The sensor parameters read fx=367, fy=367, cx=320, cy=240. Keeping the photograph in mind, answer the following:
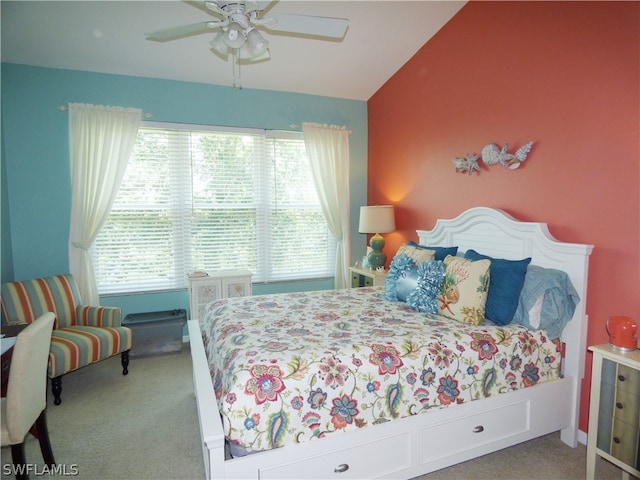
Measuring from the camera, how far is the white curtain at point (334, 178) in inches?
170

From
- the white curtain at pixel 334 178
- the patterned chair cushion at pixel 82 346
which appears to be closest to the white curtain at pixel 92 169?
the patterned chair cushion at pixel 82 346

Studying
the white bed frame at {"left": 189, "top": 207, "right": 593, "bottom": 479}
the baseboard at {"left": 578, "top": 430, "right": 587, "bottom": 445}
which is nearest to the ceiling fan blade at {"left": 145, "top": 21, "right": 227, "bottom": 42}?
the white bed frame at {"left": 189, "top": 207, "right": 593, "bottom": 479}

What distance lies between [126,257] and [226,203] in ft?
3.81

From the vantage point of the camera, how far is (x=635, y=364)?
171cm

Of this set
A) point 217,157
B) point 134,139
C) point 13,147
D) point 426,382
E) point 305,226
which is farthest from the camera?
point 305,226

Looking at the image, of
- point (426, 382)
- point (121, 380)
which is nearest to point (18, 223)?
point (121, 380)

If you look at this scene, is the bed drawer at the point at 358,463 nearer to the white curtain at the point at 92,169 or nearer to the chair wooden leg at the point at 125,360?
the chair wooden leg at the point at 125,360

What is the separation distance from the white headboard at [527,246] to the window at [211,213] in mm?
1707

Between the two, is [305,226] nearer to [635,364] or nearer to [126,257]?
[126,257]

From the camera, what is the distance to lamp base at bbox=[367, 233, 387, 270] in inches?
159

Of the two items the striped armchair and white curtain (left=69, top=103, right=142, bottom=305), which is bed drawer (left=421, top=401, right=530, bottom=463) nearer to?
the striped armchair

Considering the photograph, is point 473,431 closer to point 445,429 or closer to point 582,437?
point 445,429

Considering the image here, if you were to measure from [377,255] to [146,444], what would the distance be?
2688 mm

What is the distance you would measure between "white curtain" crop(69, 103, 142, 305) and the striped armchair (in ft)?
0.81
